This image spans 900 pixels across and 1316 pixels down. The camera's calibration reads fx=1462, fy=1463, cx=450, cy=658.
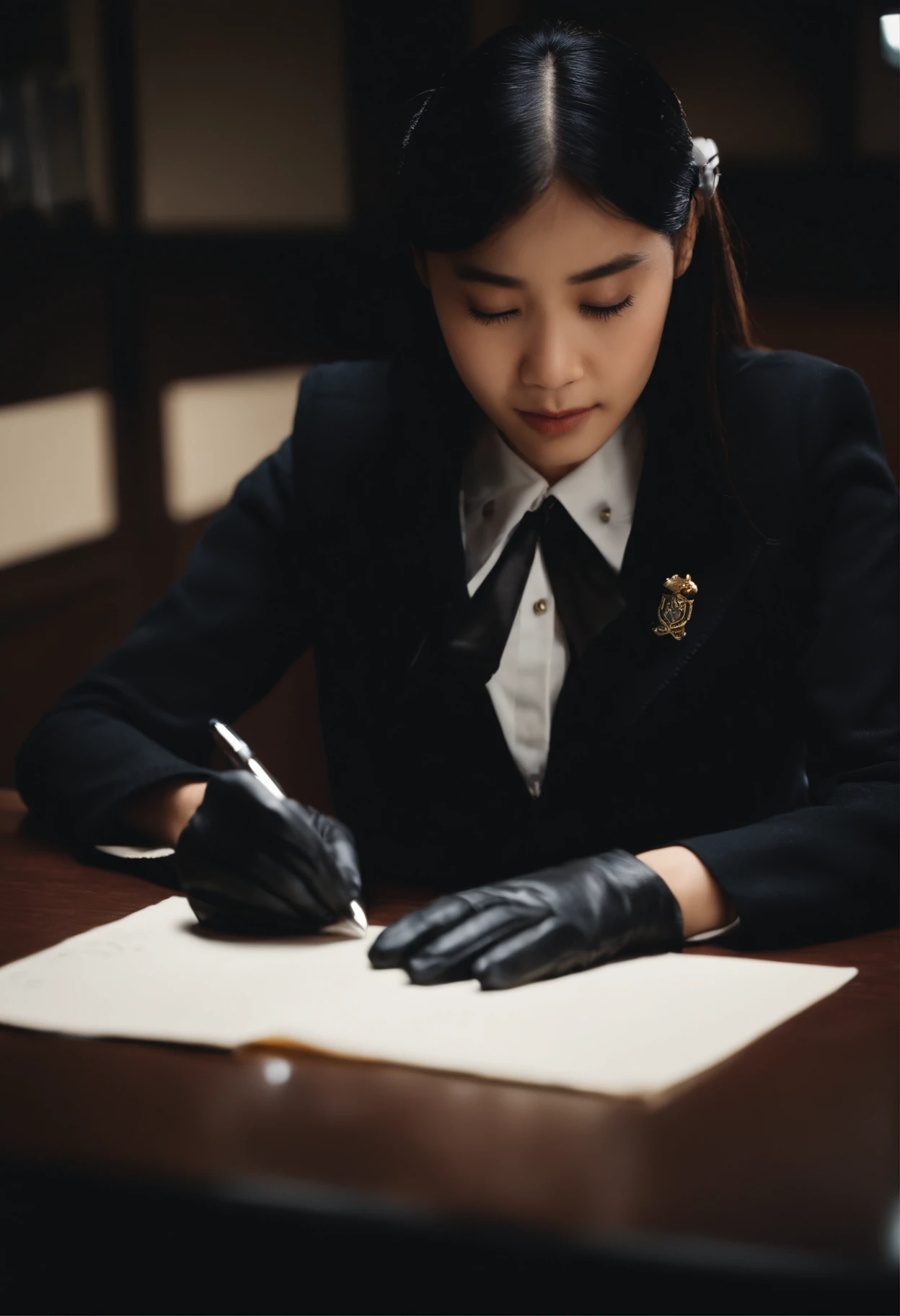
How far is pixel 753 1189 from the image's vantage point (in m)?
0.65

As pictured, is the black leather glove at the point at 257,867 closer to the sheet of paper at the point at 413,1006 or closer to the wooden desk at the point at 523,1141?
the sheet of paper at the point at 413,1006

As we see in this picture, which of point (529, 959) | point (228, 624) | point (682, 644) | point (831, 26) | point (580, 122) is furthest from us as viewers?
point (831, 26)

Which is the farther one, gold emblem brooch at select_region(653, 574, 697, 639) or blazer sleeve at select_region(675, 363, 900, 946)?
gold emblem brooch at select_region(653, 574, 697, 639)

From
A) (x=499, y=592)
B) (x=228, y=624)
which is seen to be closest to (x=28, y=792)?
(x=228, y=624)

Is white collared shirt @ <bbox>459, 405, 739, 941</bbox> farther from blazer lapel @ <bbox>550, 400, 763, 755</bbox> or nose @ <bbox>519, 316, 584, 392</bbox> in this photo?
nose @ <bbox>519, 316, 584, 392</bbox>

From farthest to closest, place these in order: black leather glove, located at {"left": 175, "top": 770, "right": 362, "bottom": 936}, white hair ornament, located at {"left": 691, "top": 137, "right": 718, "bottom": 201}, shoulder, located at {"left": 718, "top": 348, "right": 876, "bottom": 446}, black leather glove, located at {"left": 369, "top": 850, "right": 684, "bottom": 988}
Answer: shoulder, located at {"left": 718, "top": 348, "right": 876, "bottom": 446}, white hair ornament, located at {"left": 691, "top": 137, "right": 718, "bottom": 201}, black leather glove, located at {"left": 175, "top": 770, "right": 362, "bottom": 936}, black leather glove, located at {"left": 369, "top": 850, "right": 684, "bottom": 988}

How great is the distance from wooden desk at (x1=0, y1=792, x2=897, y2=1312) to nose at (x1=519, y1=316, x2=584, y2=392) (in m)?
0.48

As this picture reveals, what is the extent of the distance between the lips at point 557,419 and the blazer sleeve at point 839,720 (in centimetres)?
26

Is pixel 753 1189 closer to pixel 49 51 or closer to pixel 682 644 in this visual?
pixel 682 644

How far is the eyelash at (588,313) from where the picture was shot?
42.1 inches

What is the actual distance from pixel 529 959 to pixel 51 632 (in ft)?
6.74

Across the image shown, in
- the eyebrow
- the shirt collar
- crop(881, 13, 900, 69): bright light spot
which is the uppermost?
crop(881, 13, 900, 69): bright light spot

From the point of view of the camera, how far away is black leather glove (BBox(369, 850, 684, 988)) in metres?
0.87

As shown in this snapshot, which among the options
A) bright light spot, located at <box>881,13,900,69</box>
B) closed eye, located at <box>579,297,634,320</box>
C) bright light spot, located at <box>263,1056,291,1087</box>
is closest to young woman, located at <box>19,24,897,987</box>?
closed eye, located at <box>579,297,634,320</box>
